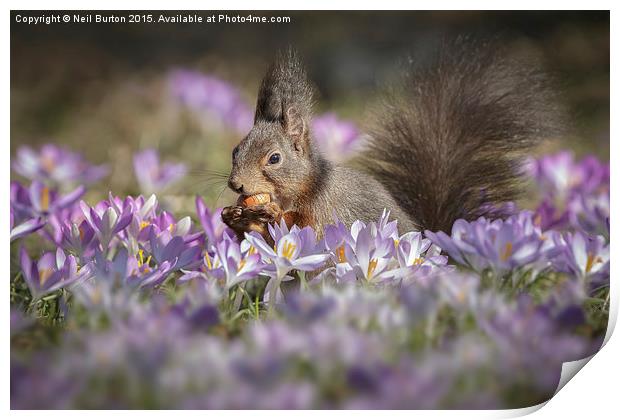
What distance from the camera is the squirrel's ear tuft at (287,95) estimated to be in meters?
1.02

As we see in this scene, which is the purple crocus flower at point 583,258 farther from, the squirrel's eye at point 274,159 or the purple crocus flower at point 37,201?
the purple crocus flower at point 37,201

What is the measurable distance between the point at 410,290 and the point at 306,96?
1.04 feet

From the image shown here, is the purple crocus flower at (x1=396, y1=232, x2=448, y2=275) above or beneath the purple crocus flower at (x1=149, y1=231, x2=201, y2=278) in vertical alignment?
beneath

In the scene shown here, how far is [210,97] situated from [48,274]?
0.97 metres

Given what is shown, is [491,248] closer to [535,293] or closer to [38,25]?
[535,293]

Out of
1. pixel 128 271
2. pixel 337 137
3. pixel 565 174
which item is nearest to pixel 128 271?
pixel 128 271

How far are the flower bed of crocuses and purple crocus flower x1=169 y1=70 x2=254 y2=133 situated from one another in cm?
77

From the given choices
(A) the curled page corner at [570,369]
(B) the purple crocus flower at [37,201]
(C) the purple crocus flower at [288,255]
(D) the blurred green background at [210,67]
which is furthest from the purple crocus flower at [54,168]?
(A) the curled page corner at [570,369]

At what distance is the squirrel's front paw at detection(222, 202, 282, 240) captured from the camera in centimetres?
103

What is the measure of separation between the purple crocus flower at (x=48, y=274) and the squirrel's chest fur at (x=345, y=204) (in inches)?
11.7

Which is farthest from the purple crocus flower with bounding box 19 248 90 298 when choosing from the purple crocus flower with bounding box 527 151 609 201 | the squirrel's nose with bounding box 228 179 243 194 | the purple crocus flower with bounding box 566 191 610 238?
the purple crocus flower with bounding box 527 151 609 201

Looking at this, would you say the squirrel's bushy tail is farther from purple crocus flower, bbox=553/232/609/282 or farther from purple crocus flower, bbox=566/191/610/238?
purple crocus flower, bbox=553/232/609/282

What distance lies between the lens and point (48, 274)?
2.94ft

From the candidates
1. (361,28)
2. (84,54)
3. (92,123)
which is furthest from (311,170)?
(92,123)
